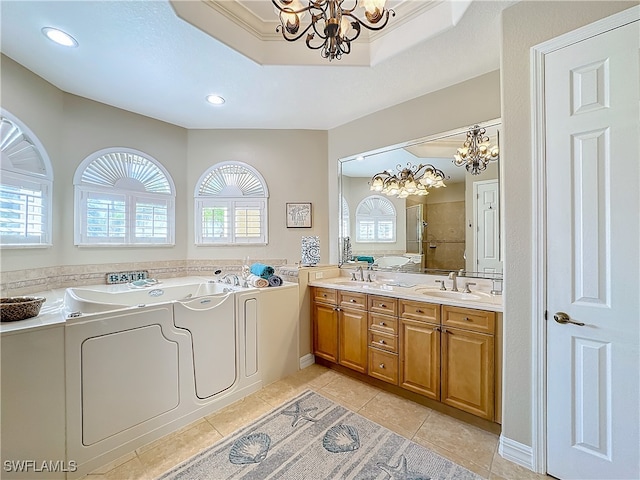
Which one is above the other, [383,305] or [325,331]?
[383,305]

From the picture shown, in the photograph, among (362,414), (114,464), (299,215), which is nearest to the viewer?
(114,464)

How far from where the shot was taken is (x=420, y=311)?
2184 millimetres

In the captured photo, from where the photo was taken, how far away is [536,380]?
157 cm

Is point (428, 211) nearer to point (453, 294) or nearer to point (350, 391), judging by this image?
point (453, 294)

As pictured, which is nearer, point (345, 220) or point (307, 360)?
point (307, 360)

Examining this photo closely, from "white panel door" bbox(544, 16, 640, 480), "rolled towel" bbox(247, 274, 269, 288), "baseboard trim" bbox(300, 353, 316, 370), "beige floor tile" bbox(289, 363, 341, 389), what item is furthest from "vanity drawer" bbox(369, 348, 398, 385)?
"rolled towel" bbox(247, 274, 269, 288)

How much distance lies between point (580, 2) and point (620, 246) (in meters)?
1.32

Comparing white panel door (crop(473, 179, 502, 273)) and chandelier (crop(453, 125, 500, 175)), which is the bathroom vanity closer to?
white panel door (crop(473, 179, 502, 273))

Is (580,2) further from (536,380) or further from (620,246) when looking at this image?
(536,380)

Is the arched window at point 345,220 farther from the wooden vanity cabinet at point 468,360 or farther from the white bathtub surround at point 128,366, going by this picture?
the wooden vanity cabinet at point 468,360

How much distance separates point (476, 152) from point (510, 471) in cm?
233

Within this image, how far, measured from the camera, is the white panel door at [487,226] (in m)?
2.32

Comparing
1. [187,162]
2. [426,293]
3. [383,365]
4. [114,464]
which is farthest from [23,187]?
[426,293]

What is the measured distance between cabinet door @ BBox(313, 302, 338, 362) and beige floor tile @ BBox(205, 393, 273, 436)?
0.80 m
